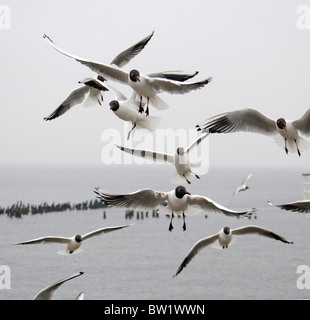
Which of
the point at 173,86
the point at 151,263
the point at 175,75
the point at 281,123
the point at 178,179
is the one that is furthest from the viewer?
the point at 151,263

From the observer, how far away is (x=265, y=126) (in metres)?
7.93

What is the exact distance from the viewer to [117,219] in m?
71.9

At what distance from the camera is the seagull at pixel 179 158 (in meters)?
7.72

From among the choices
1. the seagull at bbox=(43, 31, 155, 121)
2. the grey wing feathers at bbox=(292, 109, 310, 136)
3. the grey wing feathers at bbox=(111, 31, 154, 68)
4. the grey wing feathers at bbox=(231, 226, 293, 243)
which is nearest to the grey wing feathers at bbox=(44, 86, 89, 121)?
the seagull at bbox=(43, 31, 155, 121)

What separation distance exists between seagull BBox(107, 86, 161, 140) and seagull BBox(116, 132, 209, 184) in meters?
0.34

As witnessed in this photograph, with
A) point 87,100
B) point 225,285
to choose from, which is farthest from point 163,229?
point 87,100

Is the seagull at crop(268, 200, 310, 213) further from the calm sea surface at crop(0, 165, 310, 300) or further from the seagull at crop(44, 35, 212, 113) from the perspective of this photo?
the calm sea surface at crop(0, 165, 310, 300)

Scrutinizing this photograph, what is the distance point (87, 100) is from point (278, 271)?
1751 inches

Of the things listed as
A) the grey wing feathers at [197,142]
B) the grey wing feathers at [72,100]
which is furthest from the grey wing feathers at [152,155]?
the grey wing feathers at [72,100]

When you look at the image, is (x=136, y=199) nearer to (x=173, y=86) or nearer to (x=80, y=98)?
(x=173, y=86)

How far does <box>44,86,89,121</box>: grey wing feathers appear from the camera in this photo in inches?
410

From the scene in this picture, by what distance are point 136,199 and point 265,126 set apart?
1.82 m

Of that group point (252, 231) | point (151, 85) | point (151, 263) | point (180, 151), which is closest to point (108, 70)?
point (151, 85)
